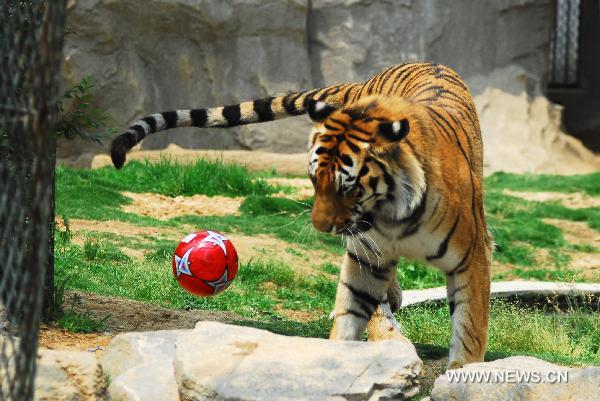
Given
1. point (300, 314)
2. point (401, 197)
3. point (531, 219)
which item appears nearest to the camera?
point (401, 197)

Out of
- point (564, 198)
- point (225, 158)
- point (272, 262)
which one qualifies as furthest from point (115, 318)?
point (564, 198)

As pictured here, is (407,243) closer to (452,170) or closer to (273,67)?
(452,170)

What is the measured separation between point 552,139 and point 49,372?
11.3 meters

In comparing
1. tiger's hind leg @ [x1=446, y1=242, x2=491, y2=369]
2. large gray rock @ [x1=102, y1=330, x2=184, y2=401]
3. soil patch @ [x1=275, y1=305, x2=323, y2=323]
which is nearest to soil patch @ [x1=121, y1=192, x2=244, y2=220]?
soil patch @ [x1=275, y1=305, x2=323, y2=323]

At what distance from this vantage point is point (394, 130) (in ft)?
13.1

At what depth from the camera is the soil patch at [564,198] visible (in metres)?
10.8

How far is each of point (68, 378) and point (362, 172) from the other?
1479 millimetres

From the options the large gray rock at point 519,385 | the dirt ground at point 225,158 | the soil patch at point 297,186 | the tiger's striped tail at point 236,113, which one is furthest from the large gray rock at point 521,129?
the large gray rock at point 519,385

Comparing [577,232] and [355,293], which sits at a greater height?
[355,293]

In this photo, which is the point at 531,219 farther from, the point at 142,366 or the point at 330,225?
the point at 142,366

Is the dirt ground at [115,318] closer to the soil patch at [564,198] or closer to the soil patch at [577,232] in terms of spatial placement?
the soil patch at [577,232]

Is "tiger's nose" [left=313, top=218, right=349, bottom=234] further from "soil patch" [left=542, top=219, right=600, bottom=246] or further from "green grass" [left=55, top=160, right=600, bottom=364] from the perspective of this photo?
"soil patch" [left=542, top=219, right=600, bottom=246]

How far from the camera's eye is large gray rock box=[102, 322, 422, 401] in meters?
3.30

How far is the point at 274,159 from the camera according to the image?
11.7 metres
